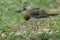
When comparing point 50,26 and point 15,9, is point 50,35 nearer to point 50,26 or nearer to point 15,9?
point 50,26

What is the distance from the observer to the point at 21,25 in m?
8.07

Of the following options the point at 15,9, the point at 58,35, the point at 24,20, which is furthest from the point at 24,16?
the point at 58,35

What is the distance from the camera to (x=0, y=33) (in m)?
6.77

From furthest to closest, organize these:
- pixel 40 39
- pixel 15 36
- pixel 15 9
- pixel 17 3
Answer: pixel 17 3
pixel 15 9
pixel 15 36
pixel 40 39

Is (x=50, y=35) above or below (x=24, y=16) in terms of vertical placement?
above

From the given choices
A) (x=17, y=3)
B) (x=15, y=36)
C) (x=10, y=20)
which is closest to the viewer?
(x=15, y=36)

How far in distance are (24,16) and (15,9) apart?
5.26 feet

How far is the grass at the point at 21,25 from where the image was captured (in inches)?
250

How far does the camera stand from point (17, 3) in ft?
40.1

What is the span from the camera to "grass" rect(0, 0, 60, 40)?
635cm

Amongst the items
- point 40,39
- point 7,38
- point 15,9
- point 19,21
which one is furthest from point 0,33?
point 15,9

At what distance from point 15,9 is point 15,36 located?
A: 4627 millimetres

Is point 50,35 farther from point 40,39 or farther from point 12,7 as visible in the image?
point 12,7

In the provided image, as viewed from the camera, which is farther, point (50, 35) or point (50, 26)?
point (50, 26)
